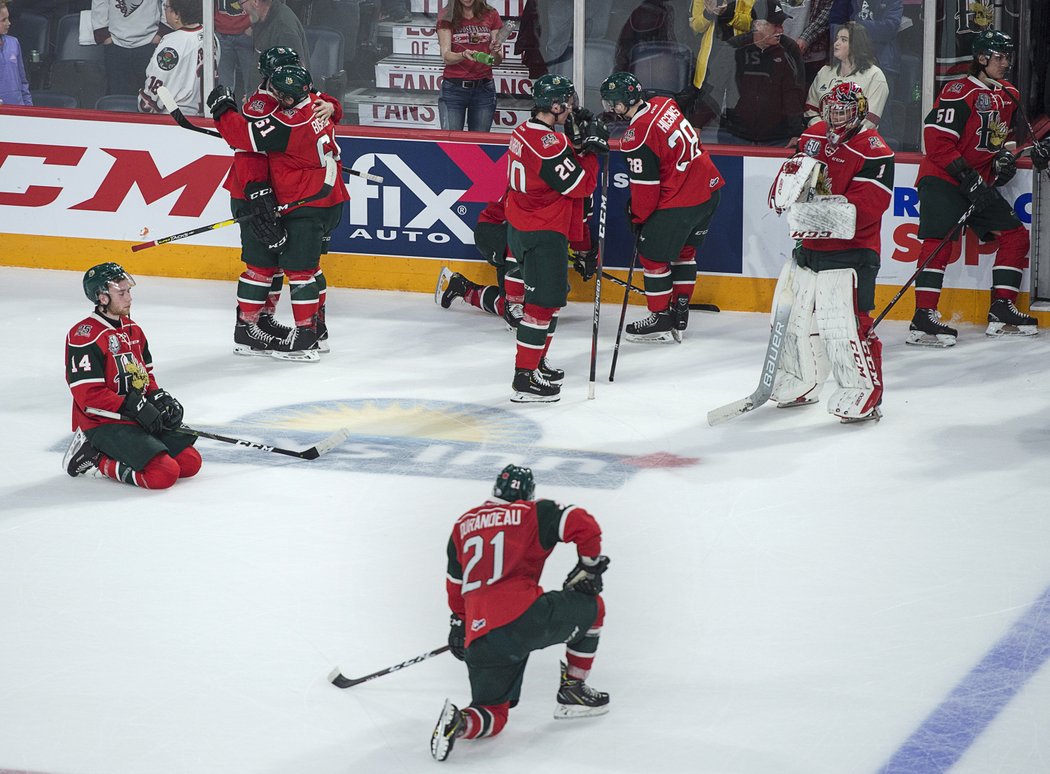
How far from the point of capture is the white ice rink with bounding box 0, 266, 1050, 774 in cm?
407

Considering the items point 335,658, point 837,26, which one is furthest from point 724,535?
point 837,26

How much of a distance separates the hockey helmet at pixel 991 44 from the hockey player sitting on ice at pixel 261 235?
3.30 m

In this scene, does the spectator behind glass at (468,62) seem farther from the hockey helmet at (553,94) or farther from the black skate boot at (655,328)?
the hockey helmet at (553,94)

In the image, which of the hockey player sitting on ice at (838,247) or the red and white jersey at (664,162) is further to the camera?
the red and white jersey at (664,162)

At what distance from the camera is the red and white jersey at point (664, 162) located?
26.3 ft

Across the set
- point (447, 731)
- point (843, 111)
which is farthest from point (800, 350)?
point (447, 731)

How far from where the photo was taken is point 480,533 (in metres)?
3.99

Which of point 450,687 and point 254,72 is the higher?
point 254,72

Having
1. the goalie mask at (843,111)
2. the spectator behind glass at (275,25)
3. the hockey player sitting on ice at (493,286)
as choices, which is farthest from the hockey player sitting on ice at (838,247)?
the spectator behind glass at (275,25)

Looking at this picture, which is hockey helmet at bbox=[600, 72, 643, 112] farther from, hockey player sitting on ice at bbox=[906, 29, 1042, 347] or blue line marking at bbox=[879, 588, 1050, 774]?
blue line marking at bbox=[879, 588, 1050, 774]

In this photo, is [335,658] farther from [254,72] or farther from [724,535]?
[254,72]

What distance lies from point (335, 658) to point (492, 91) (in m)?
5.49

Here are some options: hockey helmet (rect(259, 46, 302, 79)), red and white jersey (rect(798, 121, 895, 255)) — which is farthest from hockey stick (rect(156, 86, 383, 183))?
red and white jersey (rect(798, 121, 895, 255))

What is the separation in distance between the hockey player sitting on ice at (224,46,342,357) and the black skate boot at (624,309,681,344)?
1634 millimetres
